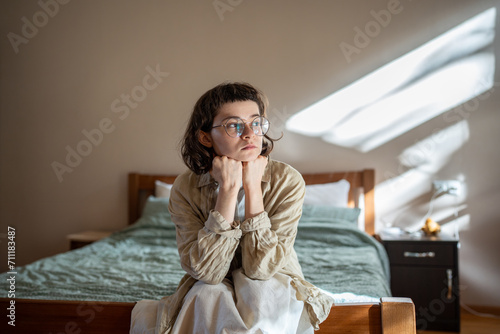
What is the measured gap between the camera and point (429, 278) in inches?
109

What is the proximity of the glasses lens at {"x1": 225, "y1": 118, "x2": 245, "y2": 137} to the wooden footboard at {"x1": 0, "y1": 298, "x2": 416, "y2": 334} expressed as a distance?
0.57m

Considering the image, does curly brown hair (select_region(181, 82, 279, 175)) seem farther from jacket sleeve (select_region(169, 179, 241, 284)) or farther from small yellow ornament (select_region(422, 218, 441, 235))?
small yellow ornament (select_region(422, 218, 441, 235))

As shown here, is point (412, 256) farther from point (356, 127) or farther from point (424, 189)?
point (356, 127)

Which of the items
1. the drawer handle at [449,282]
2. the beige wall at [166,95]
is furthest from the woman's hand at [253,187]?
the beige wall at [166,95]

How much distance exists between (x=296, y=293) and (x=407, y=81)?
2.26 meters

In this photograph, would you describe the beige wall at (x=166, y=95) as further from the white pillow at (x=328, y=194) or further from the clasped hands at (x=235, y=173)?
the clasped hands at (x=235, y=173)

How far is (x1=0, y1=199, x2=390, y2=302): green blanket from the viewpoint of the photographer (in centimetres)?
188

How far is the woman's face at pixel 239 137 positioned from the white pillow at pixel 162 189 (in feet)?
6.31

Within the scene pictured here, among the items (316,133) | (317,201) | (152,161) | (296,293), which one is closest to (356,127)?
(316,133)

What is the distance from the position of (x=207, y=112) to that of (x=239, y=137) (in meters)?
0.13

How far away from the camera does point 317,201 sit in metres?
3.04

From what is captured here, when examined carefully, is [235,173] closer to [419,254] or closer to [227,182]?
[227,182]

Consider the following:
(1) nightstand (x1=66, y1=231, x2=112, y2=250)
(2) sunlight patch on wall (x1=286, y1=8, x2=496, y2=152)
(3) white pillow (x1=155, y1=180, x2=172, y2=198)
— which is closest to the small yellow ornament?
(2) sunlight patch on wall (x1=286, y1=8, x2=496, y2=152)

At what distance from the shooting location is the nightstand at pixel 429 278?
2.74 meters
